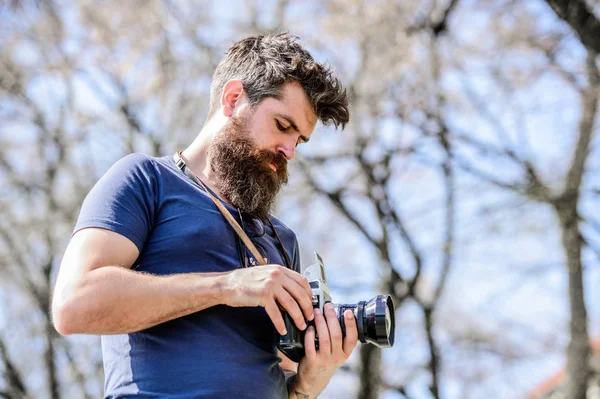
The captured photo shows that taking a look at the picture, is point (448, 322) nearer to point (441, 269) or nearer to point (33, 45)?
point (441, 269)

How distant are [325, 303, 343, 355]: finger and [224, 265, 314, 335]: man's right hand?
12cm

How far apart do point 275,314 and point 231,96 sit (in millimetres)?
867

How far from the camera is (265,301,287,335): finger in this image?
1814 mm

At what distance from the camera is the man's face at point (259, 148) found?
2.23 m

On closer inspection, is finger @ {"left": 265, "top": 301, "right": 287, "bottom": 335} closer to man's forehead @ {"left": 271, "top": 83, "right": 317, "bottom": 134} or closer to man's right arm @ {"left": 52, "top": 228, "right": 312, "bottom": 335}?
man's right arm @ {"left": 52, "top": 228, "right": 312, "bottom": 335}

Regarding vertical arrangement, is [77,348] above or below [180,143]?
below

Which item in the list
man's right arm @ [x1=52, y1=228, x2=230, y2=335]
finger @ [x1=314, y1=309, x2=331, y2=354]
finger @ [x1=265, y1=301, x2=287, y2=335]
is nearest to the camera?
man's right arm @ [x1=52, y1=228, x2=230, y2=335]

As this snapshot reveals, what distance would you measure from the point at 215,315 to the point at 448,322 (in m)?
9.97

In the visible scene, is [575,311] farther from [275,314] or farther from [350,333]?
[275,314]

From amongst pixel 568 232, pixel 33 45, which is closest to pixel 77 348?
pixel 33 45

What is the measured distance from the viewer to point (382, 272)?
28.4 ft

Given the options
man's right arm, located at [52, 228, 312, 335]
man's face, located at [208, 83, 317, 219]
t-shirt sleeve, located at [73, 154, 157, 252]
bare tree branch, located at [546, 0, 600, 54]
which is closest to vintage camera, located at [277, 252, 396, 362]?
man's right arm, located at [52, 228, 312, 335]

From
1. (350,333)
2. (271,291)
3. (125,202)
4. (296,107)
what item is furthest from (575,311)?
(125,202)

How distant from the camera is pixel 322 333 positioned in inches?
78.4
